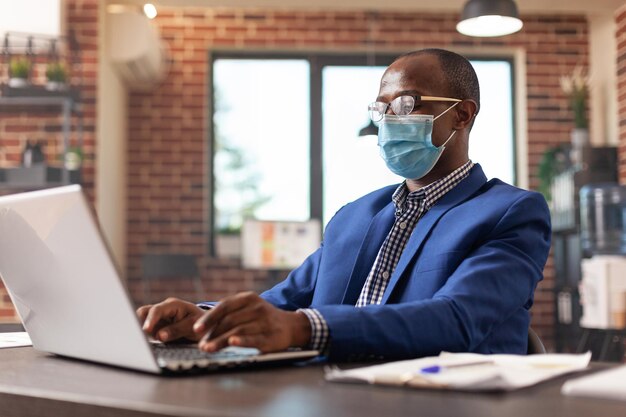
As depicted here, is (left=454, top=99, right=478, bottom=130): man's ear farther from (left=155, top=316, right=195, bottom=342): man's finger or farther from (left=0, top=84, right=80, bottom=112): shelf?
(left=0, top=84, right=80, bottom=112): shelf

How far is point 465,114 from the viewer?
1.83 metres

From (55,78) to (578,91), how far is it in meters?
4.13

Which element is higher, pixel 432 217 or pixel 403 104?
pixel 403 104

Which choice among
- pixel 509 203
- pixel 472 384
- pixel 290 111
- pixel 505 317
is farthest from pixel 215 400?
pixel 290 111

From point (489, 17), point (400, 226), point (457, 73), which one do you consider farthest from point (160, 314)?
point (489, 17)

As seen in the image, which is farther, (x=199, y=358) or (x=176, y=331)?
(x=176, y=331)

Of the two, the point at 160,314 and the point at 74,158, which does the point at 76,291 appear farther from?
the point at 74,158

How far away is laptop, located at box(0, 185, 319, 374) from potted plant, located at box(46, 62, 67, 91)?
168 inches

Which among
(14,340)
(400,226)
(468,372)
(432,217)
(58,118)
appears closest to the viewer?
(468,372)

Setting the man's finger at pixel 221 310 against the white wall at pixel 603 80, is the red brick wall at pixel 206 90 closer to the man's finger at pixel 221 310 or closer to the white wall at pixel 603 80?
the white wall at pixel 603 80

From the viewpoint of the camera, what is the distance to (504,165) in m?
7.39

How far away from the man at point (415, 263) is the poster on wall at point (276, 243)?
4789 mm

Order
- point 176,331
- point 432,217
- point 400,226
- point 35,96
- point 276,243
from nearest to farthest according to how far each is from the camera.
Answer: point 176,331 → point 432,217 → point 400,226 → point 35,96 → point 276,243

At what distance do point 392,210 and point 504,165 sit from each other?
590 cm
